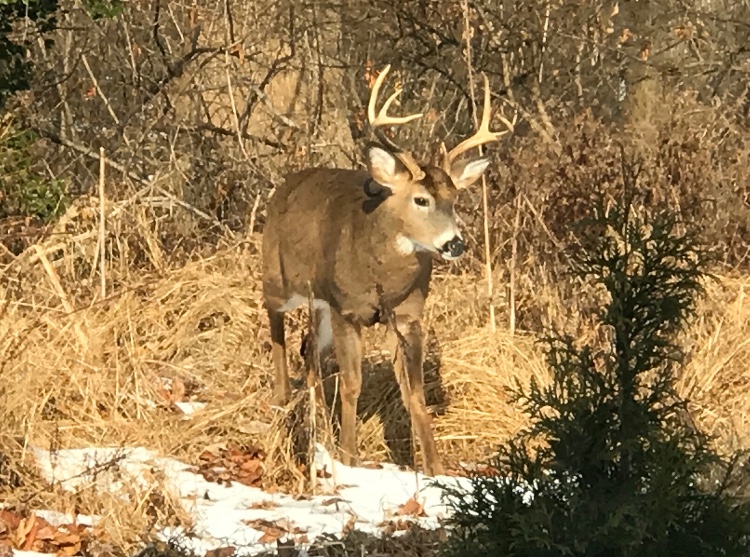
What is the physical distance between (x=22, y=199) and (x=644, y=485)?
7572 mm

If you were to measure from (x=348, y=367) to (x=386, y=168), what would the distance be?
1079 mm

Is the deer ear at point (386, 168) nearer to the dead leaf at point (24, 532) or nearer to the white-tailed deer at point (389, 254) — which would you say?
the white-tailed deer at point (389, 254)

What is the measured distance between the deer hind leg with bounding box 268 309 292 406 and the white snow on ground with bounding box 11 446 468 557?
1.17 meters

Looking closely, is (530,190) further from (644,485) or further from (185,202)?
(644,485)

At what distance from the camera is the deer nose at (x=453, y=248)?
7.30 metres

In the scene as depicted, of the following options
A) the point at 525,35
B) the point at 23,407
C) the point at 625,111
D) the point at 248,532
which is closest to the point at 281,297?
the point at 23,407

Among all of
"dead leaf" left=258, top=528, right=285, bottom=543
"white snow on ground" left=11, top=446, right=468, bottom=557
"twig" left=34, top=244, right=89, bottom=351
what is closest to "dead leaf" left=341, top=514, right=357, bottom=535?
"white snow on ground" left=11, top=446, right=468, bottom=557

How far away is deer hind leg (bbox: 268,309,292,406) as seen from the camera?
827 centimetres

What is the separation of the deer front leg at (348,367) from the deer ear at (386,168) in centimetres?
75

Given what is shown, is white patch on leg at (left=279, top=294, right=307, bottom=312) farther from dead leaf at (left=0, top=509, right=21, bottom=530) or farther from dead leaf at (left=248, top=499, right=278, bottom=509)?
dead leaf at (left=0, top=509, right=21, bottom=530)

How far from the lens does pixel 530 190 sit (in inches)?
383

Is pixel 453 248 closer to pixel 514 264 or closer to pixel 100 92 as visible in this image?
pixel 514 264

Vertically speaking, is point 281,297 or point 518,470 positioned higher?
point 518,470

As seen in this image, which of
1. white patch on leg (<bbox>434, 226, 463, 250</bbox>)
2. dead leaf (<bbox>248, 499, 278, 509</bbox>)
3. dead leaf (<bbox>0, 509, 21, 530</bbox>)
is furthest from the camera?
white patch on leg (<bbox>434, 226, 463, 250</bbox>)
